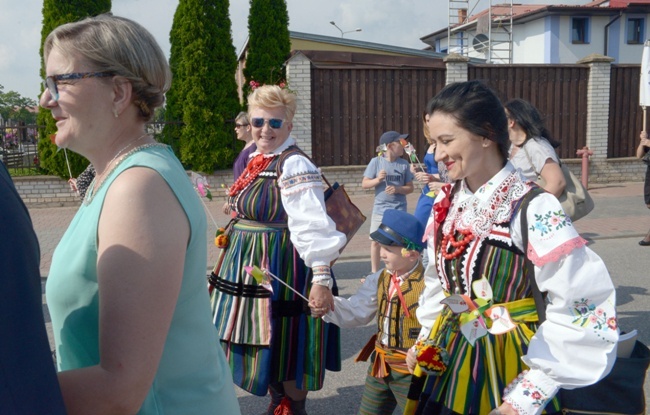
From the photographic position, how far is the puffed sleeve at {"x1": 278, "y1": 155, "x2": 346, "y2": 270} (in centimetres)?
326

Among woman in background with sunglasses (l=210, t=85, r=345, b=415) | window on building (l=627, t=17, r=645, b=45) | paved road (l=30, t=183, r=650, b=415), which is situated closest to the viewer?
woman in background with sunglasses (l=210, t=85, r=345, b=415)

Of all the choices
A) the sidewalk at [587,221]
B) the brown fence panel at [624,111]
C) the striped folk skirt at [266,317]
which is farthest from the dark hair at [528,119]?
the brown fence panel at [624,111]

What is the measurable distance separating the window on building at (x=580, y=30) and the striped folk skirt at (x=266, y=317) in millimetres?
33251

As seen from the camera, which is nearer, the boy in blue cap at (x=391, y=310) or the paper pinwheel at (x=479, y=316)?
the paper pinwheel at (x=479, y=316)

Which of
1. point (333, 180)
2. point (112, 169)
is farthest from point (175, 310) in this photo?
point (333, 180)

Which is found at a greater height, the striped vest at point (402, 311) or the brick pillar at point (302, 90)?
the brick pillar at point (302, 90)

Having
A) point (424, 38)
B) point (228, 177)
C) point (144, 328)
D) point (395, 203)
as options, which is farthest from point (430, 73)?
point (424, 38)

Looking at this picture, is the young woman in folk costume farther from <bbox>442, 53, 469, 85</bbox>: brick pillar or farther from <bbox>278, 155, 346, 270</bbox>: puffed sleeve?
<bbox>442, 53, 469, 85</bbox>: brick pillar

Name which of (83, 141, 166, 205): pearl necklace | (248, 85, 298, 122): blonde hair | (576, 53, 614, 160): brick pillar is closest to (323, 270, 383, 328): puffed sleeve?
(248, 85, 298, 122): blonde hair

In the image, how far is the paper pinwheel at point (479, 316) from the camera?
2.00 m

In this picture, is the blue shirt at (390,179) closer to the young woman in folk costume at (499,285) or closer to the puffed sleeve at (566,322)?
the young woman in folk costume at (499,285)

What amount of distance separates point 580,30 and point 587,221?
26152 mm

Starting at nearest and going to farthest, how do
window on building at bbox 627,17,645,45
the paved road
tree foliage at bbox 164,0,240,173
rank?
the paved road → tree foliage at bbox 164,0,240,173 → window on building at bbox 627,17,645,45

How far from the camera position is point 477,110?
2088 millimetres
